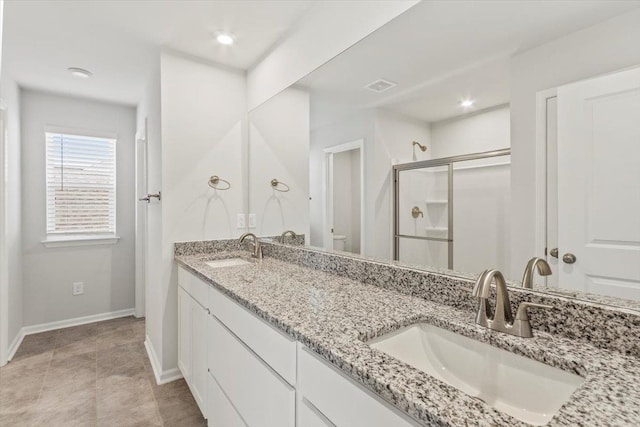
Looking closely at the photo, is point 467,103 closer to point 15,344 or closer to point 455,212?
point 455,212

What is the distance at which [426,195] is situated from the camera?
1220 mm

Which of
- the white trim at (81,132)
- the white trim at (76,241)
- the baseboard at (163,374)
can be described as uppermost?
the white trim at (81,132)

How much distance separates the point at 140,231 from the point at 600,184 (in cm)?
363

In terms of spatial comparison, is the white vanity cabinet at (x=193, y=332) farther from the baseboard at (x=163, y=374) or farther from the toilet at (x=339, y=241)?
the toilet at (x=339, y=241)

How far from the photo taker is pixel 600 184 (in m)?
0.79

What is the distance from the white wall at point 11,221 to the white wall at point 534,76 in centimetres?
328

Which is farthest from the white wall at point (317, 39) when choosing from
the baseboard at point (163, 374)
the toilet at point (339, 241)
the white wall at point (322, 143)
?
the baseboard at point (163, 374)

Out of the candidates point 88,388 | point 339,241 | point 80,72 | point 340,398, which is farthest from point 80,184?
point 340,398

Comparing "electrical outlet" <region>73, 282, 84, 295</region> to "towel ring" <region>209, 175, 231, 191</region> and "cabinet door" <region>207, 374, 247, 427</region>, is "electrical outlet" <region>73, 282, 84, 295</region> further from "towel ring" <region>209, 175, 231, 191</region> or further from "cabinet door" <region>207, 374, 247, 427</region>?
"cabinet door" <region>207, 374, 247, 427</region>

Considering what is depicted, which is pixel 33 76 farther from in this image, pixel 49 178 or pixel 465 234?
pixel 465 234

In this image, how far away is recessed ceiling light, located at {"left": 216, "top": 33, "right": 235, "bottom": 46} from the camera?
2.10 m

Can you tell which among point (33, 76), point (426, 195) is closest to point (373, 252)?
point (426, 195)

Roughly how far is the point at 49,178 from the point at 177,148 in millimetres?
1885

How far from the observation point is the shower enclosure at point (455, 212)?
3.32 ft
